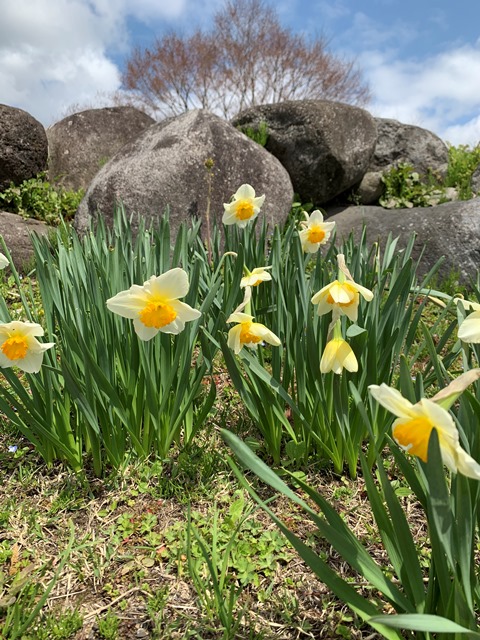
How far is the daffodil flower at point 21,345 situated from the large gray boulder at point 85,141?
613 cm

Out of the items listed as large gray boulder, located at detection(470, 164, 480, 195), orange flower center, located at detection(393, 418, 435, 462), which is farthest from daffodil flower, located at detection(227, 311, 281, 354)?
large gray boulder, located at detection(470, 164, 480, 195)

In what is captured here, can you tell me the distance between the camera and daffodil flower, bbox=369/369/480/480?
69 cm

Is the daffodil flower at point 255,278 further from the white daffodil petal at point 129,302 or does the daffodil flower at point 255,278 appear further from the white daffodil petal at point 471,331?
the white daffodil petal at point 471,331

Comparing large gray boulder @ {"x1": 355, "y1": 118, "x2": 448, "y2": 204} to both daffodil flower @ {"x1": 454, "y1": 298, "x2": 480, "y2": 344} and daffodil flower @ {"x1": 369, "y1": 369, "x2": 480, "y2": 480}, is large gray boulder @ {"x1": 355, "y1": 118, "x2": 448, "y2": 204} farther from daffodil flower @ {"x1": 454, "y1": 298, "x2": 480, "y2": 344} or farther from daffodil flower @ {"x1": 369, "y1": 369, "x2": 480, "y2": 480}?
daffodil flower @ {"x1": 369, "y1": 369, "x2": 480, "y2": 480}

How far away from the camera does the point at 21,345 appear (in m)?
1.33

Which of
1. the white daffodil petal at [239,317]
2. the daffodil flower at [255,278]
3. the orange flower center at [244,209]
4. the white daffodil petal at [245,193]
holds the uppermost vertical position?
the white daffodil petal at [245,193]

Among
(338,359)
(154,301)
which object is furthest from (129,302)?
(338,359)

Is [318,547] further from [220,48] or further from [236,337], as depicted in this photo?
[220,48]

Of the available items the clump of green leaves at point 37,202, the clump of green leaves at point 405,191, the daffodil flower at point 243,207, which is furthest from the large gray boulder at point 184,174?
the clump of green leaves at point 405,191

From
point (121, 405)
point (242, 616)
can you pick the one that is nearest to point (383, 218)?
point (121, 405)

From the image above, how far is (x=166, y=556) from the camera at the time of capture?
136 centimetres

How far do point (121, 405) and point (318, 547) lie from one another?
0.72 metres

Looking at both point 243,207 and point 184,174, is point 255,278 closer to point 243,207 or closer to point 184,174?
point 243,207

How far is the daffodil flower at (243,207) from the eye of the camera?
195 centimetres
